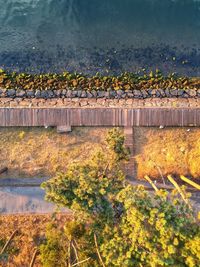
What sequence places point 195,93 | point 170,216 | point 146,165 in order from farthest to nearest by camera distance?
1. point 195,93
2. point 146,165
3. point 170,216

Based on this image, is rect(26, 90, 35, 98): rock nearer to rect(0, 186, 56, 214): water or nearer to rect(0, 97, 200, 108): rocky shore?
rect(0, 97, 200, 108): rocky shore

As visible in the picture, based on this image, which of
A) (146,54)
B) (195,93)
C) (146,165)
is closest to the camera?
(146,165)

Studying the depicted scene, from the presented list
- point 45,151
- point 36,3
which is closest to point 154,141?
point 45,151

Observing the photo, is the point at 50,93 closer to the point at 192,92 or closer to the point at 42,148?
the point at 42,148

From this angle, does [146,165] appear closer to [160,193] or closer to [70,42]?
[160,193]

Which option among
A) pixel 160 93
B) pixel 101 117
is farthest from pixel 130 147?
pixel 160 93

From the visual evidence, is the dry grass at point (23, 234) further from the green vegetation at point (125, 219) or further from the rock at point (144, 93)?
the rock at point (144, 93)

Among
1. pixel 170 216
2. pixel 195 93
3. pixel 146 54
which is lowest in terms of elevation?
pixel 170 216
